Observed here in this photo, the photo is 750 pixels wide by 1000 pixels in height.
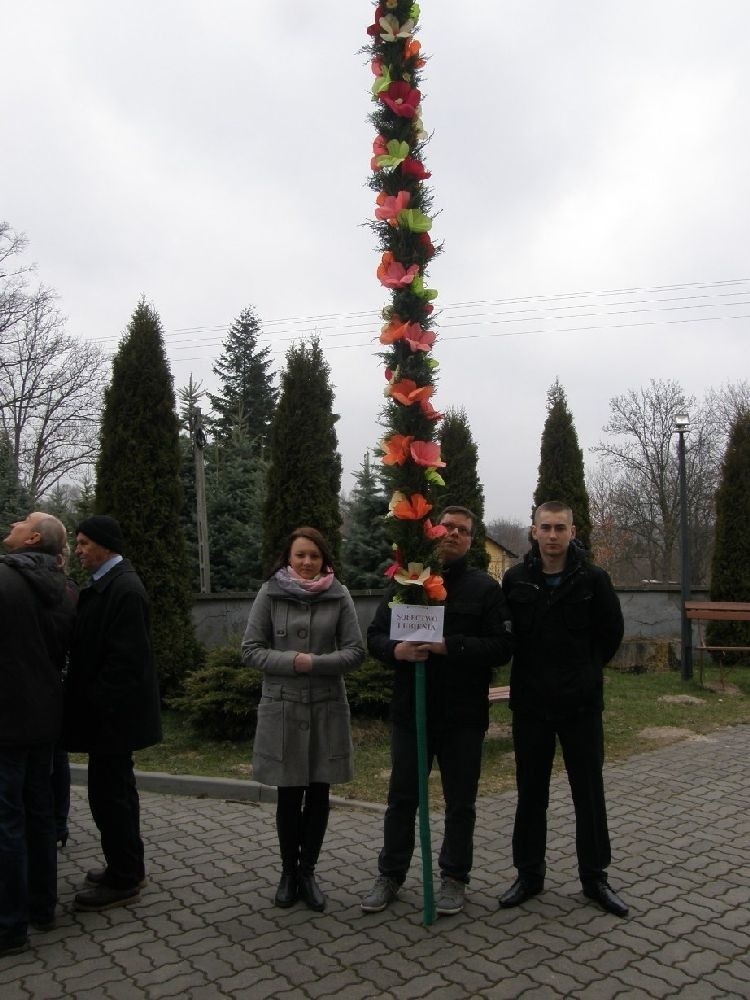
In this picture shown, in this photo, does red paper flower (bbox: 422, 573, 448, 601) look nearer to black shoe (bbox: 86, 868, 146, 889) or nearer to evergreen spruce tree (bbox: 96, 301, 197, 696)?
black shoe (bbox: 86, 868, 146, 889)

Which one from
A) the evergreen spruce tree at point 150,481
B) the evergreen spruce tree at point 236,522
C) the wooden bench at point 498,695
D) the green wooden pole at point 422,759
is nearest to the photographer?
the green wooden pole at point 422,759

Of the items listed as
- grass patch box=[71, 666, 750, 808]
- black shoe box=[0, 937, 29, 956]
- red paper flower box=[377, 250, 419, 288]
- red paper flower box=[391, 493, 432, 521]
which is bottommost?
grass patch box=[71, 666, 750, 808]

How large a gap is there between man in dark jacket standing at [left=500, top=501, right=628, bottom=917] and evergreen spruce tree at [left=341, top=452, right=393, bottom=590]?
7026 millimetres

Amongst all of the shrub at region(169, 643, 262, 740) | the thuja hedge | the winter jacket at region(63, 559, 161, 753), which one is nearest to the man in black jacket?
the winter jacket at region(63, 559, 161, 753)

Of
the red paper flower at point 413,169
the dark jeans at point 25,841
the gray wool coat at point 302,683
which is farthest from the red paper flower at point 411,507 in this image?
the dark jeans at point 25,841

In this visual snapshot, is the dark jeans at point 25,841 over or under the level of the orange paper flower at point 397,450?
under

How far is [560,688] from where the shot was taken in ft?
13.7

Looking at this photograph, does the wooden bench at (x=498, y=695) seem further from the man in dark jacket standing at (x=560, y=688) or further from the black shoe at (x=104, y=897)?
the black shoe at (x=104, y=897)

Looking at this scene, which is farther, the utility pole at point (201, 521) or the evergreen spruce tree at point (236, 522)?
the evergreen spruce tree at point (236, 522)

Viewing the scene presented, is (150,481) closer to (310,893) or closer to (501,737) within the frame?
(501,737)

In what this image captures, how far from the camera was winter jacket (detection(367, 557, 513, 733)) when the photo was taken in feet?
13.5

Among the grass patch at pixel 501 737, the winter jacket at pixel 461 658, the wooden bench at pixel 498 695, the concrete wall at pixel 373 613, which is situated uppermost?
the winter jacket at pixel 461 658

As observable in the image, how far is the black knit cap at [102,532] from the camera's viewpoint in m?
4.34

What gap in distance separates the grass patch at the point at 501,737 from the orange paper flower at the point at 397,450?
2.93 metres
